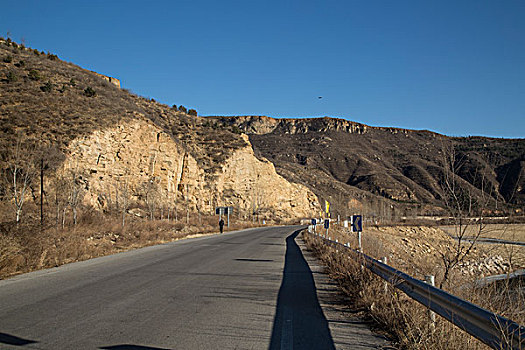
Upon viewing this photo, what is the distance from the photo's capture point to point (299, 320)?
226 inches

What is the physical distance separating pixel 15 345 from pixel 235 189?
174 feet

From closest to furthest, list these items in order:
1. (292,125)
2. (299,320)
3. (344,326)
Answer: (344,326) → (299,320) → (292,125)

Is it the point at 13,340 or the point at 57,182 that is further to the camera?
the point at 57,182

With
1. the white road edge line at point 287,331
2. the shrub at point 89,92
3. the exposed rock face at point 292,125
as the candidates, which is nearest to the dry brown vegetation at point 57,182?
the shrub at point 89,92

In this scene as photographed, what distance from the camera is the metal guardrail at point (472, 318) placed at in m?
2.87

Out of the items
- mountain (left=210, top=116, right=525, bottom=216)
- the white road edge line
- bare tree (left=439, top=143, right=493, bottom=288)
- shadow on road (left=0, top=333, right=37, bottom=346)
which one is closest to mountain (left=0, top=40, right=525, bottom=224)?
bare tree (left=439, top=143, right=493, bottom=288)

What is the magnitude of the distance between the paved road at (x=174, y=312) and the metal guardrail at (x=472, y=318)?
2.71 ft

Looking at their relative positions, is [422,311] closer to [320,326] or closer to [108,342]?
[320,326]

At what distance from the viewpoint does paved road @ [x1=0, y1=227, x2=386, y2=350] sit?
4.63 metres

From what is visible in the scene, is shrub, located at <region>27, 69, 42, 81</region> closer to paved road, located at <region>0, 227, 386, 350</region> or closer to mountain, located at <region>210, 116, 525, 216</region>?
paved road, located at <region>0, 227, 386, 350</region>

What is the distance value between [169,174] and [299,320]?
40872 mm

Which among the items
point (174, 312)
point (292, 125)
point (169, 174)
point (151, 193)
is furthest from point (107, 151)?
point (292, 125)

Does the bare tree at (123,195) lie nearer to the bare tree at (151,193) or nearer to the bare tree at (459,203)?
the bare tree at (151,193)

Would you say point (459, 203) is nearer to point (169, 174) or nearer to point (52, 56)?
point (169, 174)
